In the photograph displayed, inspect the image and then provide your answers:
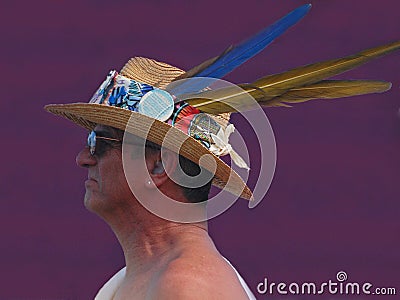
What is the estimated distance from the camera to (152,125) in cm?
189

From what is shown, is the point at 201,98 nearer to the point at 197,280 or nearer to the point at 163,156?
the point at 163,156

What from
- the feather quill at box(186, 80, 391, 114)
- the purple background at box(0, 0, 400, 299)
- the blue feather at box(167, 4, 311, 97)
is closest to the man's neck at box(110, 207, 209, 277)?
the feather quill at box(186, 80, 391, 114)

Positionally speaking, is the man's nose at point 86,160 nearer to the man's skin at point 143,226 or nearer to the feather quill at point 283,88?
the man's skin at point 143,226

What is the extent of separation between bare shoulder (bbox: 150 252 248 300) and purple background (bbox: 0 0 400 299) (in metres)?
1.62

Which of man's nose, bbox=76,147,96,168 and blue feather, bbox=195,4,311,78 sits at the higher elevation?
blue feather, bbox=195,4,311,78

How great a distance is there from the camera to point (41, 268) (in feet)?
11.4

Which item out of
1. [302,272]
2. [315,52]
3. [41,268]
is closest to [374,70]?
[315,52]

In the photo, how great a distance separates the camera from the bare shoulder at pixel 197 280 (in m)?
1.67

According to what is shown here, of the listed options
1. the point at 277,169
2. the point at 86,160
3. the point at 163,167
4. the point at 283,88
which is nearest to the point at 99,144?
the point at 86,160

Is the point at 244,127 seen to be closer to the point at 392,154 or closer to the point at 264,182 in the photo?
the point at 392,154

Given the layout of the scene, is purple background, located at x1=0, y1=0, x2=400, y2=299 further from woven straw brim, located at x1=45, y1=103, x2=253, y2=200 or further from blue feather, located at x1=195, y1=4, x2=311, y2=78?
woven straw brim, located at x1=45, y1=103, x2=253, y2=200

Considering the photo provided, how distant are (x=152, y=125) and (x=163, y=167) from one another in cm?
9

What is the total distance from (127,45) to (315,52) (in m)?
0.67

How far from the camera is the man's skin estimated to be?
1.84 meters
